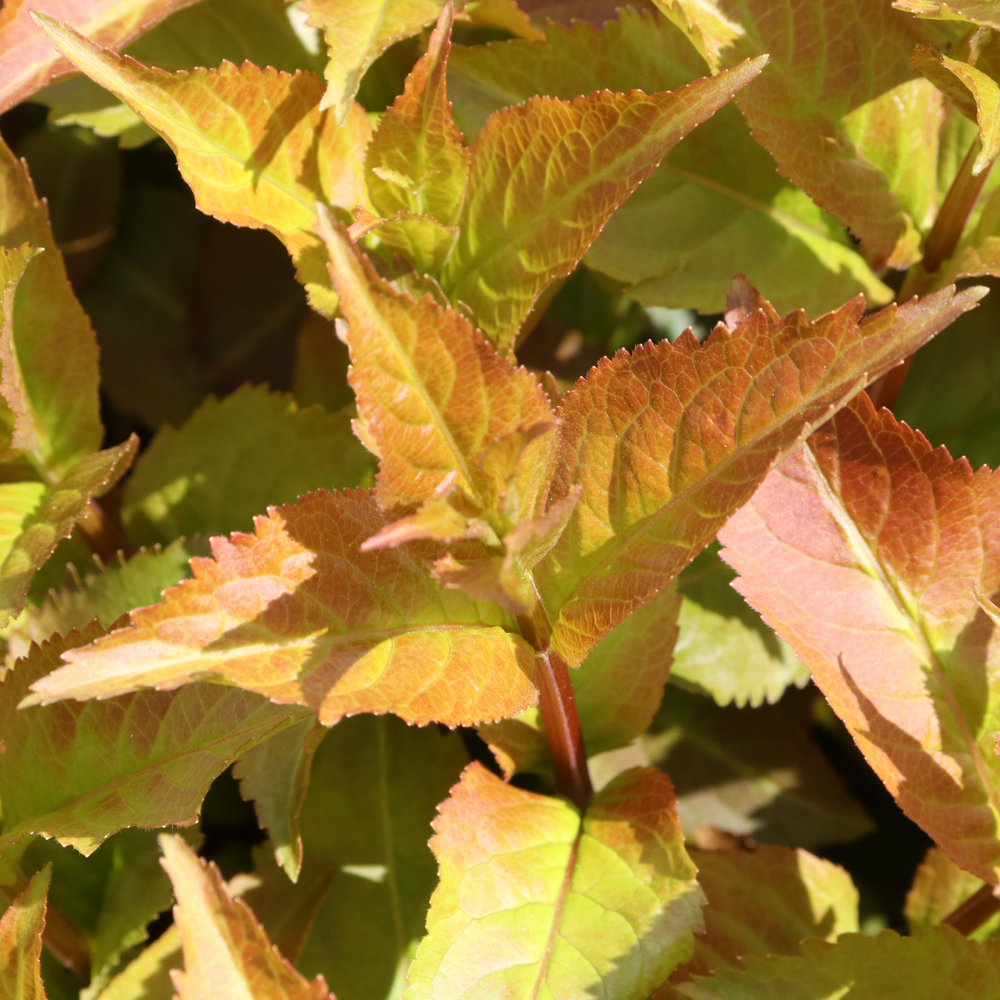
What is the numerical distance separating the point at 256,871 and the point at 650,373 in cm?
60

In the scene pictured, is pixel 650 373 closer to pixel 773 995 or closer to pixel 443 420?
pixel 443 420

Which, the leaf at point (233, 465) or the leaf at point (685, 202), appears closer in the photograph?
the leaf at point (685, 202)

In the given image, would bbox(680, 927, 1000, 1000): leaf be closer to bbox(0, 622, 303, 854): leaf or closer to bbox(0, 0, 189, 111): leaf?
bbox(0, 622, 303, 854): leaf

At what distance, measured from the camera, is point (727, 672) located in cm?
98

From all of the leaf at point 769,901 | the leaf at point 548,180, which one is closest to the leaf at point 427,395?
the leaf at point 548,180

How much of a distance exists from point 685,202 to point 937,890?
679mm

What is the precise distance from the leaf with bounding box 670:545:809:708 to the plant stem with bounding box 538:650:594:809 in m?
0.18

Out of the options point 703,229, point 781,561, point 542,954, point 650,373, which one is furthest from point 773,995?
point 703,229

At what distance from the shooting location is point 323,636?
594mm

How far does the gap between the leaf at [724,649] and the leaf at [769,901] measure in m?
0.14

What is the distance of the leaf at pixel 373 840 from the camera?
896 millimetres

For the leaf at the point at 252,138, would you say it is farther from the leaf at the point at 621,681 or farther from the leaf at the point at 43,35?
the leaf at the point at 621,681

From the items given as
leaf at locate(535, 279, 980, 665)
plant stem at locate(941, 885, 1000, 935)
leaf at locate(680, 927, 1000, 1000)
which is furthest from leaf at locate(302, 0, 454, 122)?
plant stem at locate(941, 885, 1000, 935)

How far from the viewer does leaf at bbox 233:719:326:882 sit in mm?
731
